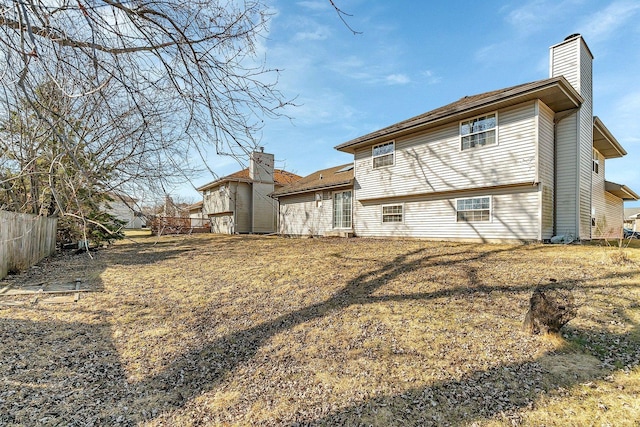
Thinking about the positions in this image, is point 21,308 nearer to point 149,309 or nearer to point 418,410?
point 149,309

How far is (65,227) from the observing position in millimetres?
13617

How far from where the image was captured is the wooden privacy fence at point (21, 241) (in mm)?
7590

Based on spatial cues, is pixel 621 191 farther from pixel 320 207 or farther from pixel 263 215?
pixel 263 215

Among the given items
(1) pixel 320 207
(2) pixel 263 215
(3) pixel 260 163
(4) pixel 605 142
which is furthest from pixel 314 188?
(3) pixel 260 163

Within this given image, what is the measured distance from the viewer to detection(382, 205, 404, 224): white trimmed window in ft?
44.2

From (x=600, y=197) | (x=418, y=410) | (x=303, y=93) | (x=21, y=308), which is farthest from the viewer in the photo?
(x=600, y=197)

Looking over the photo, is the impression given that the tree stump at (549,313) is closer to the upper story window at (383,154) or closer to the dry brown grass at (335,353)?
the dry brown grass at (335,353)

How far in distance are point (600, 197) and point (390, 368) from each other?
553 inches

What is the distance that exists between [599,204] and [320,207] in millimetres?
11854

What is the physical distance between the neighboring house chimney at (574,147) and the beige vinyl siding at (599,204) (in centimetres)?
100

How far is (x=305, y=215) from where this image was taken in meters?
18.4

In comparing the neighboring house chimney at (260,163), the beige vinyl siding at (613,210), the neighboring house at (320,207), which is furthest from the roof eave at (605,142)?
the neighboring house chimney at (260,163)

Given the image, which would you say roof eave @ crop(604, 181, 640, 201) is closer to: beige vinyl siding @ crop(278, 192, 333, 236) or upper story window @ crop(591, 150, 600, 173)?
upper story window @ crop(591, 150, 600, 173)

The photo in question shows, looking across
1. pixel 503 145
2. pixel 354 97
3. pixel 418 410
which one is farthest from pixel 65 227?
pixel 503 145
